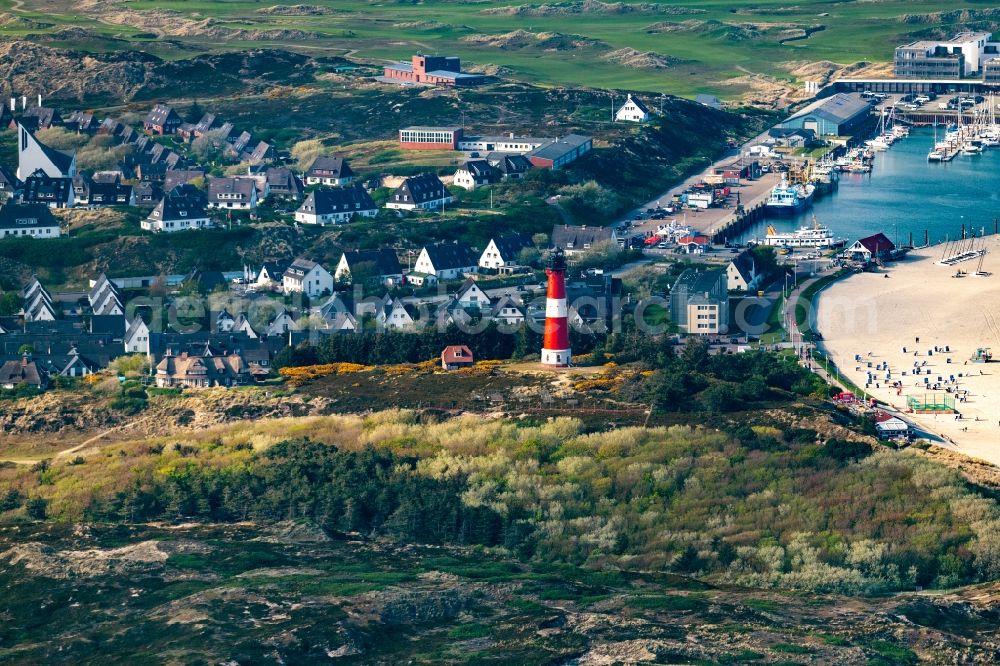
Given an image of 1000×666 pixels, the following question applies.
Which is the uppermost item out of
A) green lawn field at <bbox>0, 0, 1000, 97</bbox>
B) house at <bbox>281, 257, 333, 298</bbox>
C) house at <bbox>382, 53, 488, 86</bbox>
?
green lawn field at <bbox>0, 0, 1000, 97</bbox>

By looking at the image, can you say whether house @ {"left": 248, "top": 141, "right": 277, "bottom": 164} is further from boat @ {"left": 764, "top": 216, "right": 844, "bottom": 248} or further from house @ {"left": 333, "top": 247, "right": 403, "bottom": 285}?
boat @ {"left": 764, "top": 216, "right": 844, "bottom": 248}

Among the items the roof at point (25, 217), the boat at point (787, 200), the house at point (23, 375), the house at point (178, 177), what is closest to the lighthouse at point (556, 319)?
the house at point (23, 375)

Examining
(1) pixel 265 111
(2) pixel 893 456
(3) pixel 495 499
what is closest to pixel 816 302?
(2) pixel 893 456

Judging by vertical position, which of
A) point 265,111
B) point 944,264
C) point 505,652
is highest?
point 265,111

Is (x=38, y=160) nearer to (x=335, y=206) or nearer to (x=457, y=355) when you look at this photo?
(x=335, y=206)

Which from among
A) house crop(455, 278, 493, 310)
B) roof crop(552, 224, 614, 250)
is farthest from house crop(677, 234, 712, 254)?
house crop(455, 278, 493, 310)

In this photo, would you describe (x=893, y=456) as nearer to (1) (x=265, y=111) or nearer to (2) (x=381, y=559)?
(2) (x=381, y=559)

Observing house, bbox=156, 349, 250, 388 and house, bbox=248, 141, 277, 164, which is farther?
house, bbox=248, 141, 277, 164
